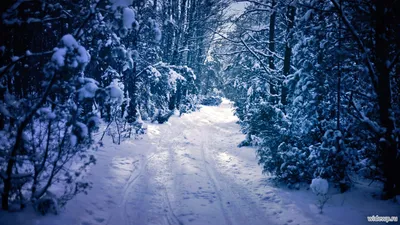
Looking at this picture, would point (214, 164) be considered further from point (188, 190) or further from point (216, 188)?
point (188, 190)

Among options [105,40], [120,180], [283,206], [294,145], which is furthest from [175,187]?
[105,40]

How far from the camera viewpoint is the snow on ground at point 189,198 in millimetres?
4443

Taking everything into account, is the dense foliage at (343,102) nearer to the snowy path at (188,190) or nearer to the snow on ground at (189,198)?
the snow on ground at (189,198)

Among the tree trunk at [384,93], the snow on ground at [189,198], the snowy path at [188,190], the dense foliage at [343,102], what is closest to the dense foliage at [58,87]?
the snow on ground at [189,198]

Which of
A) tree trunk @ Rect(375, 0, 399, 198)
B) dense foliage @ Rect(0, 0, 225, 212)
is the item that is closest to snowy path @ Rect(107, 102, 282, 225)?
dense foliage @ Rect(0, 0, 225, 212)

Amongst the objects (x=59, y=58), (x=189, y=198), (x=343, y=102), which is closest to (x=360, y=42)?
(x=343, y=102)

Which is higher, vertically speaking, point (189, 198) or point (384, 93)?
point (384, 93)

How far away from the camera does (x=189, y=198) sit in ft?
18.7

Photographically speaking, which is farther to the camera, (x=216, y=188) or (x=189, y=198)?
(x=216, y=188)

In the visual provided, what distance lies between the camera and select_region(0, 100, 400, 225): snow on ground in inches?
175

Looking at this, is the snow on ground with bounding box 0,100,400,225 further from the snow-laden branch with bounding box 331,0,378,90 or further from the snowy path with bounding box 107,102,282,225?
the snow-laden branch with bounding box 331,0,378,90

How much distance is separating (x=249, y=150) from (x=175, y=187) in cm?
536

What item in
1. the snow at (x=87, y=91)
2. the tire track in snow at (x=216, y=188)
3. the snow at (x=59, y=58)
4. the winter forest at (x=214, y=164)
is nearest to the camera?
the snow at (x=59, y=58)

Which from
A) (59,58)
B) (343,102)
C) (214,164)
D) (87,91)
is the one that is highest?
(59,58)
